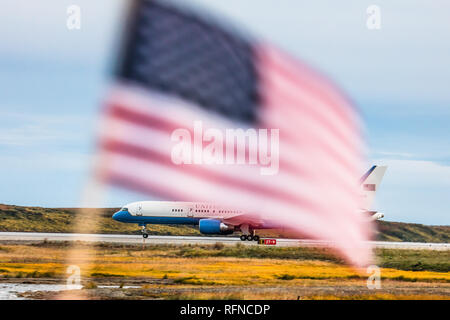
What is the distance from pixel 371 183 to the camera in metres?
76.7

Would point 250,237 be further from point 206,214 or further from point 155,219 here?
point 155,219

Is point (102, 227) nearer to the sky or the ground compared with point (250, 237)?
nearer to the ground

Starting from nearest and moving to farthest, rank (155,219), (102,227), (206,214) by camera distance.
→ (206,214) → (155,219) → (102,227)

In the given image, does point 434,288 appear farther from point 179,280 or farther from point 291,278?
point 179,280

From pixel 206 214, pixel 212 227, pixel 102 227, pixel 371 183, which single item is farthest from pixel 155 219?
pixel 102 227

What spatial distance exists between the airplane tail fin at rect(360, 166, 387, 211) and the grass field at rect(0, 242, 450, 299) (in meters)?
11.3

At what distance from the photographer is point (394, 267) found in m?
53.1

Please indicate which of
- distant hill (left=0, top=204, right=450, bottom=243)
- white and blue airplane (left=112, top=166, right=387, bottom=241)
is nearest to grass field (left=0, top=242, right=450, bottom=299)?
white and blue airplane (left=112, top=166, right=387, bottom=241)

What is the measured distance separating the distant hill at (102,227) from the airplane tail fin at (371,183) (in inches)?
1332

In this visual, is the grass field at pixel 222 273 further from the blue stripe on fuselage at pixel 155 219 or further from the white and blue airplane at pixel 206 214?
the blue stripe on fuselage at pixel 155 219

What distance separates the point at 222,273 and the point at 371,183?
3735 cm

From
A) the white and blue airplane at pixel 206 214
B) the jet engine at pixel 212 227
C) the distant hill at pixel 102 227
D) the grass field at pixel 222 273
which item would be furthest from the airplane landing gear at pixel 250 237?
the distant hill at pixel 102 227

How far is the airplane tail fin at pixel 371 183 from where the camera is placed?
3004 inches

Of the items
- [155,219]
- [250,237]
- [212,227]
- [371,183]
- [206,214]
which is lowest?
[250,237]
